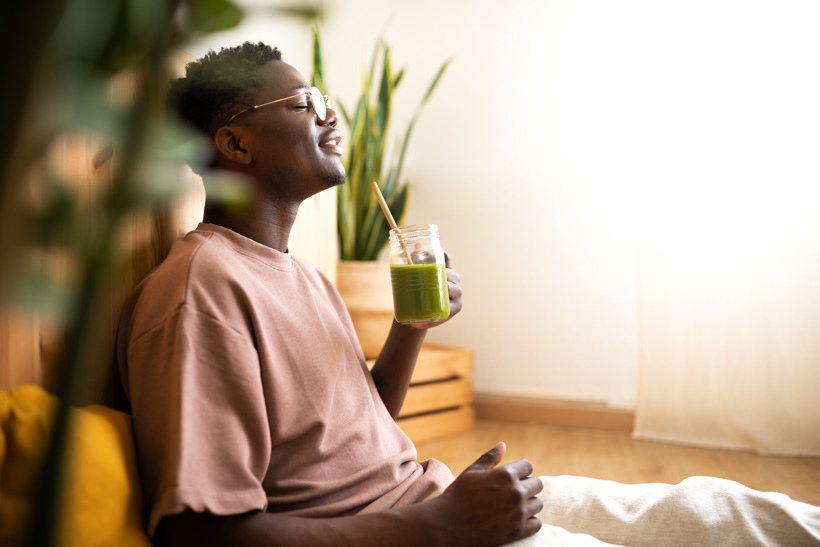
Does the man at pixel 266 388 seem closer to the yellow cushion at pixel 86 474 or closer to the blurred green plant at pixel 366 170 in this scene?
the yellow cushion at pixel 86 474

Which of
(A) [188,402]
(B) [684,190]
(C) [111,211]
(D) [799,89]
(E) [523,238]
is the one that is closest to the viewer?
(C) [111,211]

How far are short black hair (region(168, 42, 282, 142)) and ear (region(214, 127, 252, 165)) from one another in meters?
0.03

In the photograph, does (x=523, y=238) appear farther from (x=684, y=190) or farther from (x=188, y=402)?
(x=188, y=402)

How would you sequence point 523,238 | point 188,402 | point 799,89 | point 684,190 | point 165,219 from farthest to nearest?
1. point 523,238
2. point 684,190
3. point 799,89
4. point 165,219
5. point 188,402

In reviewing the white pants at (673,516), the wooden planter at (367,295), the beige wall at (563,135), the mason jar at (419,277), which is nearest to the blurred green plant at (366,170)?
the wooden planter at (367,295)

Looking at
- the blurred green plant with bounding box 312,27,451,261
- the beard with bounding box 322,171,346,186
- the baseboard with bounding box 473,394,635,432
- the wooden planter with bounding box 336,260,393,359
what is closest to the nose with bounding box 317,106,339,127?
the beard with bounding box 322,171,346,186

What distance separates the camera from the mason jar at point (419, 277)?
126cm

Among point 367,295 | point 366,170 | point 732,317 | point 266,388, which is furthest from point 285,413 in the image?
point 732,317

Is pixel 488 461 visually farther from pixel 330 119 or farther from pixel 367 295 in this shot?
pixel 367 295

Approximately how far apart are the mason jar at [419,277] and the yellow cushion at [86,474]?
0.57 metres

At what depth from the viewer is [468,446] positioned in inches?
108

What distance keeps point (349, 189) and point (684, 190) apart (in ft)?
4.68

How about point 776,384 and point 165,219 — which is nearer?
point 165,219

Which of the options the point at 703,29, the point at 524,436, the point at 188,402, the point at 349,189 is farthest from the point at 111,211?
the point at 703,29
